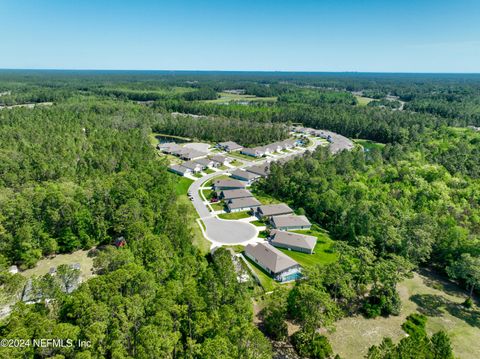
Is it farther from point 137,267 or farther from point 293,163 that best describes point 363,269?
point 293,163

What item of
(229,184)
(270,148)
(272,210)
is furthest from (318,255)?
(270,148)

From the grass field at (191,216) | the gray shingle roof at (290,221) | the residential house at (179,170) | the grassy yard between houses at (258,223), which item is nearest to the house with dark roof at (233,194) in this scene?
the grass field at (191,216)

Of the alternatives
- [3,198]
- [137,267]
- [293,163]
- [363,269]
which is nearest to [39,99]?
[3,198]

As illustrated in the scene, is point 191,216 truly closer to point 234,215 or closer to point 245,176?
point 234,215

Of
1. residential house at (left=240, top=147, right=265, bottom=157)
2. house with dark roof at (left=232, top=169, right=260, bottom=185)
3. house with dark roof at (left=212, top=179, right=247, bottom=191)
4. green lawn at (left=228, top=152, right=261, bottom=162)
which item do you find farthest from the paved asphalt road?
residential house at (left=240, top=147, right=265, bottom=157)

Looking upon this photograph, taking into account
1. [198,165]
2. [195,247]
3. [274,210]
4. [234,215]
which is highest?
[198,165]

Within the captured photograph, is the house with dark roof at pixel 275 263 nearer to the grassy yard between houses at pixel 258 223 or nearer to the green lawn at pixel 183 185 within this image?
the grassy yard between houses at pixel 258 223

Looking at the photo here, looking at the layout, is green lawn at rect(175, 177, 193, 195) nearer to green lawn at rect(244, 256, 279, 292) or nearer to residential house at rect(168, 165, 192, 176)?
residential house at rect(168, 165, 192, 176)
